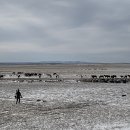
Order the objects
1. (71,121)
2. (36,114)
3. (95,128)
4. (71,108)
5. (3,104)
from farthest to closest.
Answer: (3,104)
(71,108)
(36,114)
(71,121)
(95,128)

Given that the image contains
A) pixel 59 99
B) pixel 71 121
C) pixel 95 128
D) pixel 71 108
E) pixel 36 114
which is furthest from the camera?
pixel 59 99

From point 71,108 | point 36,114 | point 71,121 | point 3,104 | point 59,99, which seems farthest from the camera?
point 59,99

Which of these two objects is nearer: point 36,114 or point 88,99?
point 36,114

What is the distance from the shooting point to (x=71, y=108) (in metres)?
26.6

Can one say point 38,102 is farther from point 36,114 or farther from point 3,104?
point 36,114

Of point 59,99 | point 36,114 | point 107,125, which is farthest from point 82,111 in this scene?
point 59,99

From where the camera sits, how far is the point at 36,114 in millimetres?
23891

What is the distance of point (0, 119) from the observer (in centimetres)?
2178

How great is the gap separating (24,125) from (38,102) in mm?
10159

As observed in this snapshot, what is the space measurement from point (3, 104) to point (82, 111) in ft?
26.4

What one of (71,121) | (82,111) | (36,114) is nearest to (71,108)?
(82,111)

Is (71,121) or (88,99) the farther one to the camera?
(88,99)

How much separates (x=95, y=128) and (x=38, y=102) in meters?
11.9

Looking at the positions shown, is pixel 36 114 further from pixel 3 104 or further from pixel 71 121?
pixel 3 104
